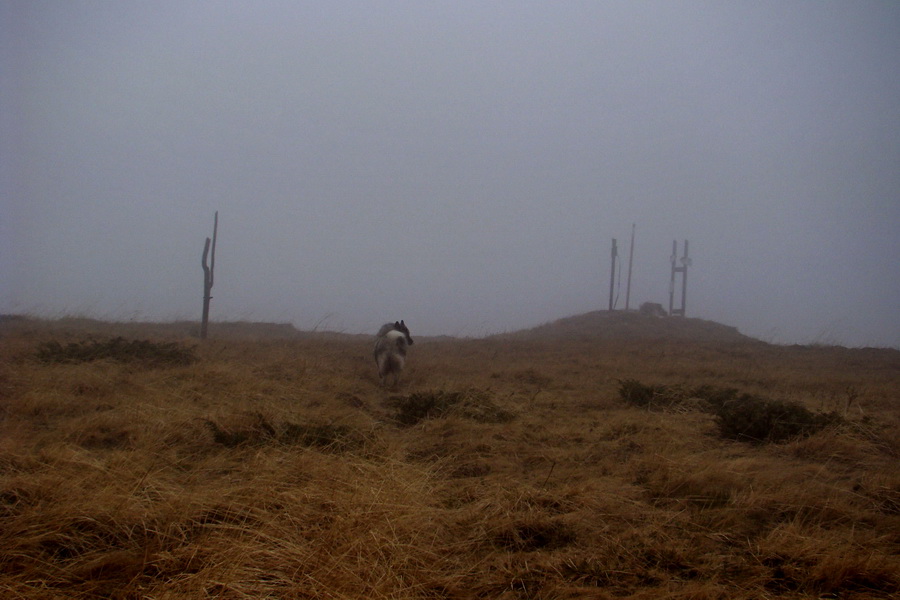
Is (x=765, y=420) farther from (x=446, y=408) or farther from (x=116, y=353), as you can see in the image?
(x=116, y=353)

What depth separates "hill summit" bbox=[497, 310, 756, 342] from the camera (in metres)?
23.5

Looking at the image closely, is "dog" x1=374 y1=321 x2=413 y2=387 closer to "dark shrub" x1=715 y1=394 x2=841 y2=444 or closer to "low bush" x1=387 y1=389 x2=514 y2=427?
"low bush" x1=387 y1=389 x2=514 y2=427

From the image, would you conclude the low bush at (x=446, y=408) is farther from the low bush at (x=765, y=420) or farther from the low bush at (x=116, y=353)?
the low bush at (x=116, y=353)

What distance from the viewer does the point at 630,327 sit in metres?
24.9

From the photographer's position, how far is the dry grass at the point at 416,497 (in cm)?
294

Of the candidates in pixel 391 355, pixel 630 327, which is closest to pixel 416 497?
pixel 391 355

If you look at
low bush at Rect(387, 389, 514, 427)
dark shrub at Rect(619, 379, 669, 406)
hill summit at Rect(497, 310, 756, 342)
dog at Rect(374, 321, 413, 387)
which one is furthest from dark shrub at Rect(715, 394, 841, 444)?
hill summit at Rect(497, 310, 756, 342)

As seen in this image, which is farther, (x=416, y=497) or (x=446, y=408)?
(x=446, y=408)

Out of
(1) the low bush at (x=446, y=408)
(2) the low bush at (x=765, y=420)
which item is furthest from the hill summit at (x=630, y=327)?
(2) the low bush at (x=765, y=420)

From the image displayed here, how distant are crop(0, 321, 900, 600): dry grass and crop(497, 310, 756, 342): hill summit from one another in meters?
15.9

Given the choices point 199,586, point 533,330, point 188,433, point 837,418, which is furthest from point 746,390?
point 533,330

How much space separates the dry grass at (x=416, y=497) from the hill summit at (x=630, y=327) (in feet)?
52.2

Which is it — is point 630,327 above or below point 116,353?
above

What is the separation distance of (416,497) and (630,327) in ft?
74.2
